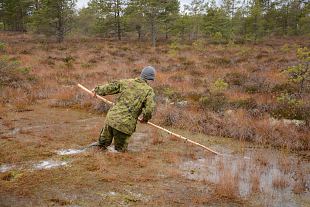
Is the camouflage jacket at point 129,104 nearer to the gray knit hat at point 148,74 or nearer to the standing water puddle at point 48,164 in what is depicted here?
the gray knit hat at point 148,74

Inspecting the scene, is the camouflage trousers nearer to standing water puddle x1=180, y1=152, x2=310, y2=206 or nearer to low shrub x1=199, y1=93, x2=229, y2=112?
standing water puddle x1=180, y1=152, x2=310, y2=206

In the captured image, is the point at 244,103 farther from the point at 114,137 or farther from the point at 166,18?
the point at 166,18

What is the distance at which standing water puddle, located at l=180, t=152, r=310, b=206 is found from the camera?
551 cm

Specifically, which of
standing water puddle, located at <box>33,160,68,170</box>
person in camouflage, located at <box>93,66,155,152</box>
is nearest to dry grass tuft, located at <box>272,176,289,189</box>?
person in camouflage, located at <box>93,66,155,152</box>

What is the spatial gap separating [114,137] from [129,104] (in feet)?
2.38

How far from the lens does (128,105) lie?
6.59m

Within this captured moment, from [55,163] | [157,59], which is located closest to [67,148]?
[55,163]

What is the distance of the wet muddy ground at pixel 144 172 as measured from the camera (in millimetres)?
5146

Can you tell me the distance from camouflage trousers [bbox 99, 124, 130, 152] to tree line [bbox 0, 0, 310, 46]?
80.5 ft

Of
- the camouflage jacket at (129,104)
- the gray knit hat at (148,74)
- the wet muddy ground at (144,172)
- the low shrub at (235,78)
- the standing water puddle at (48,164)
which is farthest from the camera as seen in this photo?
the low shrub at (235,78)

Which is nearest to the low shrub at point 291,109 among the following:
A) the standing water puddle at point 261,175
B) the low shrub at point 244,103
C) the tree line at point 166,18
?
the low shrub at point 244,103

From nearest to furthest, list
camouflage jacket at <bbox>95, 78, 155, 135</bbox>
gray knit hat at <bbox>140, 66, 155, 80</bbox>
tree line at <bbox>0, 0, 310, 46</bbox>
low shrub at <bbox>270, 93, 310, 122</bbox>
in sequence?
camouflage jacket at <bbox>95, 78, 155, 135</bbox>
gray knit hat at <bbox>140, 66, 155, 80</bbox>
low shrub at <bbox>270, 93, 310, 122</bbox>
tree line at <bbox>0, 0, 310, 46</bbox>

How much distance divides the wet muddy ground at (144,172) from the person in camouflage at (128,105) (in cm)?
52

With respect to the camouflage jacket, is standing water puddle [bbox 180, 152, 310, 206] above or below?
below
